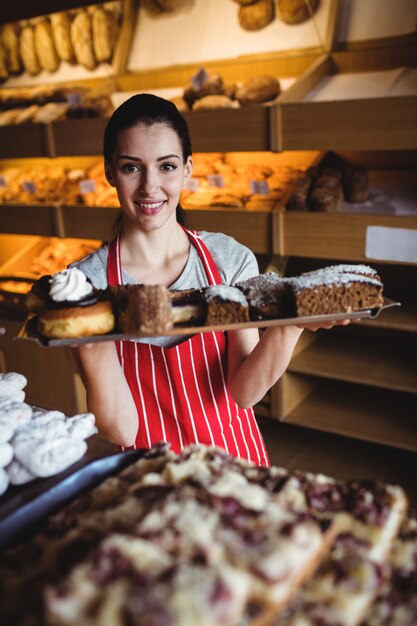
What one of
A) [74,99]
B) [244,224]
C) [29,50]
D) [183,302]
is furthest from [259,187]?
[29,50]

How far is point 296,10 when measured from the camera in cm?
324

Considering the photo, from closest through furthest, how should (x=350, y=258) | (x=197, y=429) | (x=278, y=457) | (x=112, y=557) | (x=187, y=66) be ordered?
(x=112, y=557) → (x=197, y=429) → (x=350, y=258) → (x=278, y=457) → (x=187, y=66)

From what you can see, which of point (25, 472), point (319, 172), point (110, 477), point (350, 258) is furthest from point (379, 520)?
point (319, 172)

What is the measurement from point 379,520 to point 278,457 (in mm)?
2660

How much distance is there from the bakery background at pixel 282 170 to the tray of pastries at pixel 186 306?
1400 mm

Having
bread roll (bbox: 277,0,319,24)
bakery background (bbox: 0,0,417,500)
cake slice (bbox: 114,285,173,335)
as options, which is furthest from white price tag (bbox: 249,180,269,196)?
cake slice (bbox: 114,285,173,335)

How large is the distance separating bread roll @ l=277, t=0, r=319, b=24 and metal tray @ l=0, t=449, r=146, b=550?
290 centimetres

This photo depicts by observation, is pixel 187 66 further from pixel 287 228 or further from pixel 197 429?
pixel 197 429

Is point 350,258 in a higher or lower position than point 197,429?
higher

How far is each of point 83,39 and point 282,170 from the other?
1.81 m

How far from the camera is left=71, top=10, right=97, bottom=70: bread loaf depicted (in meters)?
3.95

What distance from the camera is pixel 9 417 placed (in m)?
1.19

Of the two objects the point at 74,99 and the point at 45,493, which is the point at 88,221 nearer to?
the point at 74,99

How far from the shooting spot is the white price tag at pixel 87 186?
3.65m
